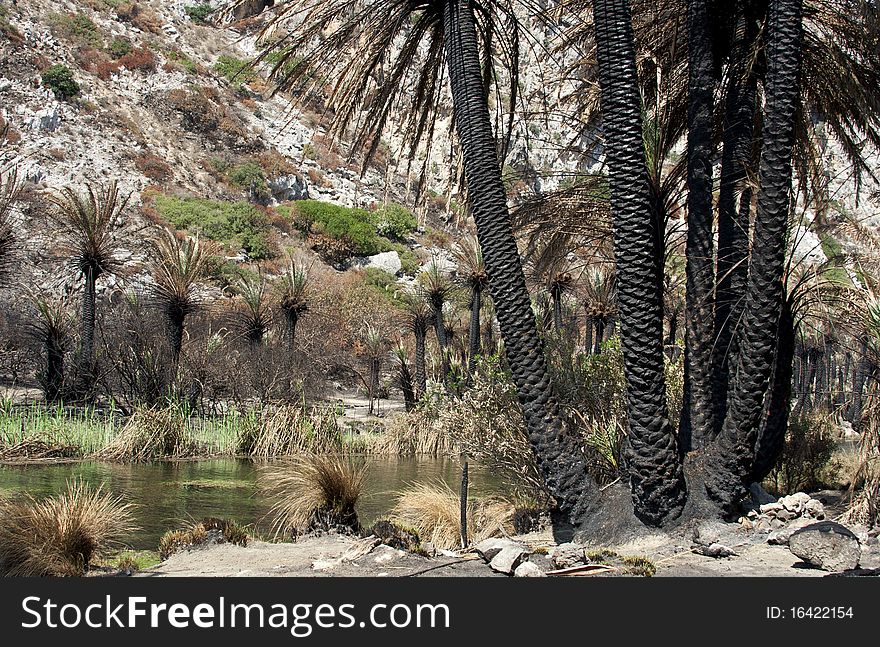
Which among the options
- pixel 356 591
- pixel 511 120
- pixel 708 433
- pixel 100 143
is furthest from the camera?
pixel 100 143

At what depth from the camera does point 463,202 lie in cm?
1262

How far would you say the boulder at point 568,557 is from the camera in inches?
250

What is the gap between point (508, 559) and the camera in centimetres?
638

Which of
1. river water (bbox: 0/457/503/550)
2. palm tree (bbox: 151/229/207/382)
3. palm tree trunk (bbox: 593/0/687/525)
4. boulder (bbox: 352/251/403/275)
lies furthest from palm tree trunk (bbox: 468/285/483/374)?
boulder (bbox: 352/251/403/275)

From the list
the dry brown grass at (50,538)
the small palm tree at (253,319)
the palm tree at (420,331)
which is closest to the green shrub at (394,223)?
the palm tree at (420,331)

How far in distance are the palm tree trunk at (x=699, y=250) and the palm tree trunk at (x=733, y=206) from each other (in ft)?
0.74

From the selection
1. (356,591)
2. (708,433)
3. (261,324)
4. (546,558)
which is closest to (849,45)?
(708,433)

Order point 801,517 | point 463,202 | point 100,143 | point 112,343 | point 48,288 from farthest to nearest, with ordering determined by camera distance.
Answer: point 100,143 → point 48,288 → point 112,343 → point 463,202 → point 801,517

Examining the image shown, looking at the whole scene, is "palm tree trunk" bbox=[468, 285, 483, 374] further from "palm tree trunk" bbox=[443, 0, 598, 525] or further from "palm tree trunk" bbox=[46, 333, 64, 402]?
"palm tree trunk" bbox=[443, 0, 598, 525]

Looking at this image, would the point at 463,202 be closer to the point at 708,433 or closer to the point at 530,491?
the point at 530,491

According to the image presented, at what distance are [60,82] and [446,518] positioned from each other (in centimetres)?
5073

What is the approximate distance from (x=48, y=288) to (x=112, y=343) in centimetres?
1270

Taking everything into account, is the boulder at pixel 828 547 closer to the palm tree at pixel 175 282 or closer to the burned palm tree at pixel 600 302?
the palm tree at pixel 175 282

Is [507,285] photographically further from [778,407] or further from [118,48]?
[118,48]
